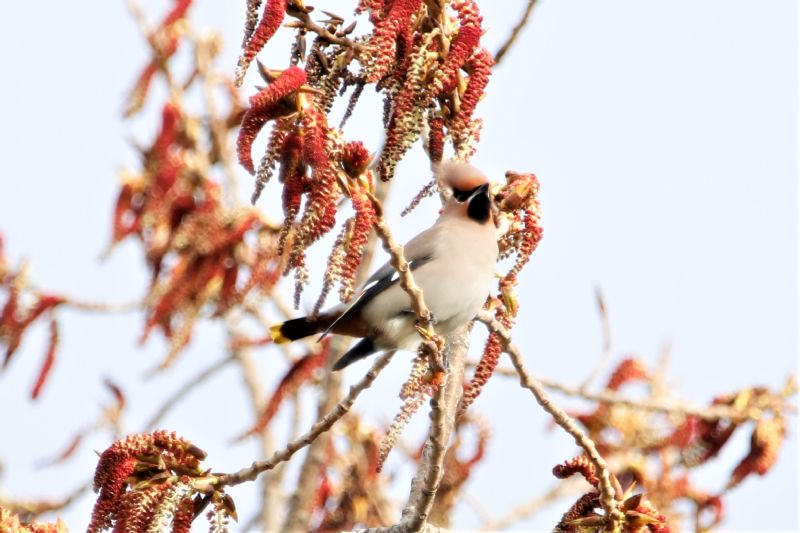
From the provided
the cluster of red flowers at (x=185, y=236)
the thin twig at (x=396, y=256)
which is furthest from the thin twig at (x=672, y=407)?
the thin twig at (x=396, y=256)

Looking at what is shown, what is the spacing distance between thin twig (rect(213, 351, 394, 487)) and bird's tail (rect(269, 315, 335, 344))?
1230mm

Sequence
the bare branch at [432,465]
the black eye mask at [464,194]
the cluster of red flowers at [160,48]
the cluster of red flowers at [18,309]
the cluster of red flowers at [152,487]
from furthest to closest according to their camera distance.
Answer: the cluster of red flowers at [160,48]
the cluster of red flowers at [18,309]
the black eye mask at [464,194]
the bare branch at [432,465]
the cluster of red flowers at [152,487]

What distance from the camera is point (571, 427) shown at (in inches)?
113

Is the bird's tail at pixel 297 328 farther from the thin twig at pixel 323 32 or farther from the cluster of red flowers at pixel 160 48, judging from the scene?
the cluster of red flowers at pixel 160 48

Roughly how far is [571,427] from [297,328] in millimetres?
1548

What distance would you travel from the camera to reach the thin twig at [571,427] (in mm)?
2738

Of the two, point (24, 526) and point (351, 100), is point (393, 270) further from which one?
point (24, 526)

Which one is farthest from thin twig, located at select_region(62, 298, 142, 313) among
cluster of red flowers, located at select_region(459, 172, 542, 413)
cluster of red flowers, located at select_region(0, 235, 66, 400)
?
cluster of red flowers, located at select_region(459, 172, 542, 413)

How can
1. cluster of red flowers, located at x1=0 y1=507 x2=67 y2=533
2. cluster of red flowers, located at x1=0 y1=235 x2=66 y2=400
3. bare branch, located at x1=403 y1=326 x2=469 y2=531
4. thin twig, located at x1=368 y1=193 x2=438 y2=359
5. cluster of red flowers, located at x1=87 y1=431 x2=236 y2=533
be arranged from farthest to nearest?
1. cluster of red flowers, located at x1=0 y1=235 x2=66 y2=400
2. bare branch, located at x1=403 y1=326 x2=469 y2=531
3. cluster of red flowers, located at x1=0 y1=507 x2=67 y2=533
4. cluster of red flowers, located at x1=87 y1=431 x2=236 y2=533
5. thin twig, located at x1=368 y1=193 x2=438 y2=359

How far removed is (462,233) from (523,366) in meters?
1.23

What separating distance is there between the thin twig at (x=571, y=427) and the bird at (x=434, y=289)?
552 mm

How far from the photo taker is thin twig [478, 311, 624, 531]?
8.98 feet

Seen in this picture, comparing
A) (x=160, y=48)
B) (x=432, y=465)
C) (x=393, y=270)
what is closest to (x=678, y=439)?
(x=393, y=270)

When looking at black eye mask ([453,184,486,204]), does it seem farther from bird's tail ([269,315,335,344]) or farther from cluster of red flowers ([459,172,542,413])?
bird's tail ([269,315,335,344])
